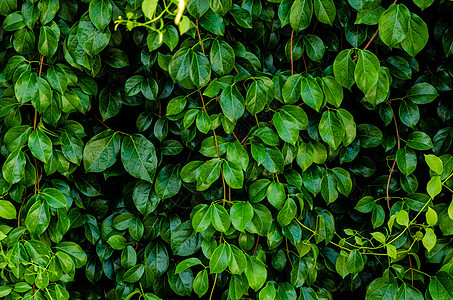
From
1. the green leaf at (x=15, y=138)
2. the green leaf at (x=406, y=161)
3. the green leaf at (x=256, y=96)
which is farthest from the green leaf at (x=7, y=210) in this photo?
the green leaf at (x=406, y=161)

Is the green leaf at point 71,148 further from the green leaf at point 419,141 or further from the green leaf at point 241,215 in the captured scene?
the green leaf at point 419,141

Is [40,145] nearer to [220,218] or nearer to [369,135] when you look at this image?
[220,218]

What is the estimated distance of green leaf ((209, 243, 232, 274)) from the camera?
1206 mm

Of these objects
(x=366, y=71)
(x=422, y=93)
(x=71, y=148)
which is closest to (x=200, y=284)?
(x=71, y=148)

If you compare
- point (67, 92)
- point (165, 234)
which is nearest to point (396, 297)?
point (165, 234)

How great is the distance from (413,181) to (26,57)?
1.25 meters

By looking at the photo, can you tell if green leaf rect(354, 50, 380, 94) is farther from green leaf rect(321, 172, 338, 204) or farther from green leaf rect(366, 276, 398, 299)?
green leaf rect(366, 276, 398, 299)

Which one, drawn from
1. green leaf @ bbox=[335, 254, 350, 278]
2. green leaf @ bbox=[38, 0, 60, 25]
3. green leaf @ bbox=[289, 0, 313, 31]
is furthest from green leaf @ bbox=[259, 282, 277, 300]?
green leaf @ bbox=[38, 0, 60, 25]

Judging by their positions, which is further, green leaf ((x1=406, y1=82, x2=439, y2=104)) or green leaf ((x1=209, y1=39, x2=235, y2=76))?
green leaf ((x1=406, y1=82, x2=439, y2=104))

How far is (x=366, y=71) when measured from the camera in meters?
1.15

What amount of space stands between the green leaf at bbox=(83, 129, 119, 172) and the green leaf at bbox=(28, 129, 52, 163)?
0.33 ft

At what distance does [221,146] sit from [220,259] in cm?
32

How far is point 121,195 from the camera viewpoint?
58.0 inches

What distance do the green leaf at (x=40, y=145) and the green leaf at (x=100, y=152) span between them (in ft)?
0.33
